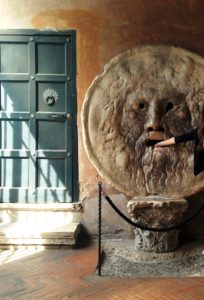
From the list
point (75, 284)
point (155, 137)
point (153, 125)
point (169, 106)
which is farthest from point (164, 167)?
point (75, 284)

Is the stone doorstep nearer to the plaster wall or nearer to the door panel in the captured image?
the plaster wall

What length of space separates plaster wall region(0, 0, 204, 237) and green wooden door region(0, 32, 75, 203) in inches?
5.6

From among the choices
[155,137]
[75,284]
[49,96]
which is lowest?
[75,284]

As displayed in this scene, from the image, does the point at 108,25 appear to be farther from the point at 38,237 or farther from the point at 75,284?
the point at 75,284

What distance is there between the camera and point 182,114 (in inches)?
141

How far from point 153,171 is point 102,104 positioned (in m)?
0.86

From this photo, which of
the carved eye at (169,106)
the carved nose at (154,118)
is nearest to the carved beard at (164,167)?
the carved nose at (154,118)

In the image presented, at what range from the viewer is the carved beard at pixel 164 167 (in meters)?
3.54

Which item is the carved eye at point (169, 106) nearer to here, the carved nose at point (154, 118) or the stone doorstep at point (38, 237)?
the carved nose at point (154, 118)

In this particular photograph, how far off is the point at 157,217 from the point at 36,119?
1707 millimetres

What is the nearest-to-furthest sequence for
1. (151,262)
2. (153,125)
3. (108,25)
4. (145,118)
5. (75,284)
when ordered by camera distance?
(75,284), (151,262), (153,125), (145,118), (108,25)

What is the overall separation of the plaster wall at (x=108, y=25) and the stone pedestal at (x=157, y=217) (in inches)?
18.7

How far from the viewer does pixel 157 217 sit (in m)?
3.37

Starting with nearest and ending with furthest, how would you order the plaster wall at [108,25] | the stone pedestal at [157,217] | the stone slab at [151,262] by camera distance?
the stone slab at [151,262]
the stone pedestal at [157,217]
the plaster wall at [108,25]
